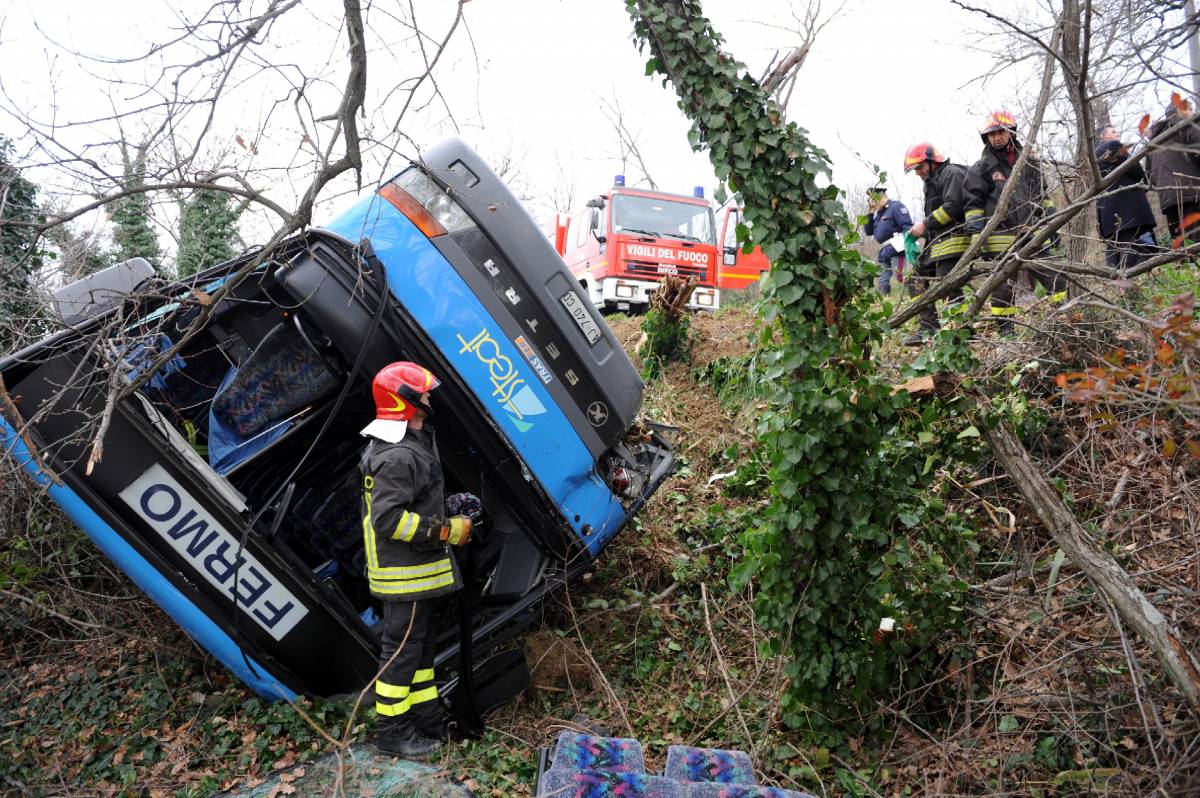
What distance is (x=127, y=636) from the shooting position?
4609 millimetres

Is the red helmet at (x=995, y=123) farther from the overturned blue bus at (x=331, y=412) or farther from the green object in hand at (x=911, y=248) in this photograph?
the overturned blue bus at (x=331, y=412)

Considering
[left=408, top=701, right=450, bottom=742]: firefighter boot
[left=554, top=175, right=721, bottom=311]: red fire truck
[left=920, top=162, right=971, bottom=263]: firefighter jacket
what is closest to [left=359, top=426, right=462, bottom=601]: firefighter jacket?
[left=408, top=701, right=450, bottom=742]: firefighter boot

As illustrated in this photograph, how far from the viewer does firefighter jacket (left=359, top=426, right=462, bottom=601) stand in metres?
3.73

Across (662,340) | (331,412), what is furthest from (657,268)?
(331,412)

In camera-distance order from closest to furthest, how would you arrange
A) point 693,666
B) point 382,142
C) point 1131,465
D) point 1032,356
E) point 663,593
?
point 382,142 → point 1131,465 → point 1032,356 → point 693,666 → point 663,593

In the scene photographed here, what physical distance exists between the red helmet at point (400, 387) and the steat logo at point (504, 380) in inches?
9.4

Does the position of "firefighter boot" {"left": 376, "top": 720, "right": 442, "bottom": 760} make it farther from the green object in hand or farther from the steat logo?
the green object in hand

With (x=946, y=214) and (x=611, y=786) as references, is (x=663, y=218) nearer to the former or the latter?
(x=946, y=214)

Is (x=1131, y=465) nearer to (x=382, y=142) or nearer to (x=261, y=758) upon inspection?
(x=382, y=142)

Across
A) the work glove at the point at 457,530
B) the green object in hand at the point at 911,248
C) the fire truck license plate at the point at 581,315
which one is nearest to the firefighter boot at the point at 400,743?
the work glove at the point at 457,530

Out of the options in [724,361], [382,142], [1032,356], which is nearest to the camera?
[382,142]

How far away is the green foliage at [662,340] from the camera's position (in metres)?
8.06

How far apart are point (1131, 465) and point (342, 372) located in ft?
12.2

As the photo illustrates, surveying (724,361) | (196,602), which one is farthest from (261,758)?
(724,361)
